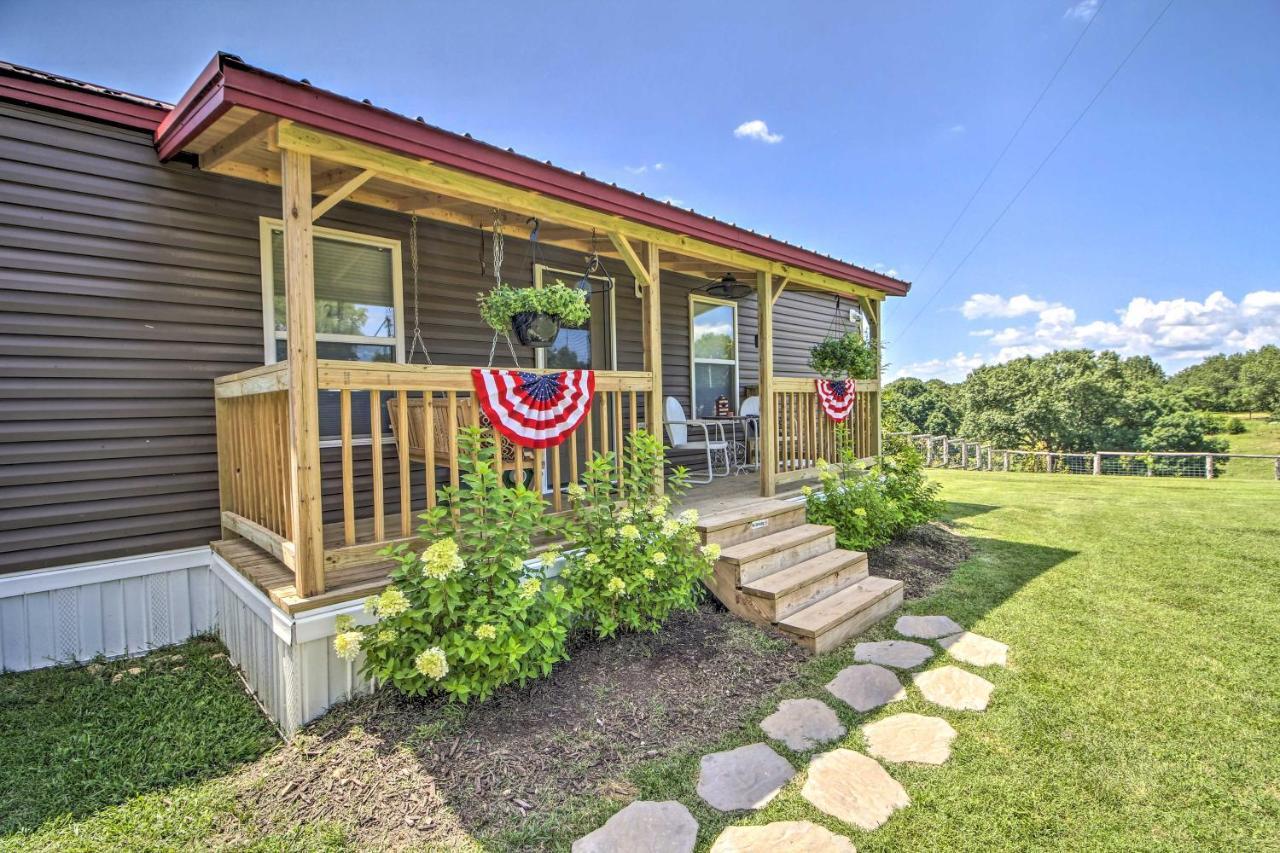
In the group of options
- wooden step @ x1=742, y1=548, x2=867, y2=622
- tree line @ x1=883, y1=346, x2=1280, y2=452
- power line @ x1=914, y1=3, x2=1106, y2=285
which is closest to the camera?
wooden step @ x1=742, y1=548, x2=867, y2=622

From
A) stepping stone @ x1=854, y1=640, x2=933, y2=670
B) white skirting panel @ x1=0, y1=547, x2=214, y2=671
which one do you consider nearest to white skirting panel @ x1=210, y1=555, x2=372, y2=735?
white skirting panel @ x1=0, y1=547, x2=214, y2=671

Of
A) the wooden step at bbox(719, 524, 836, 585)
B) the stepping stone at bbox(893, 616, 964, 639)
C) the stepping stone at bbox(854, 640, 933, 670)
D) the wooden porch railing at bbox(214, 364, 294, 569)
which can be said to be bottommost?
the stepping stone at bbox(854, 640, 933, 670)

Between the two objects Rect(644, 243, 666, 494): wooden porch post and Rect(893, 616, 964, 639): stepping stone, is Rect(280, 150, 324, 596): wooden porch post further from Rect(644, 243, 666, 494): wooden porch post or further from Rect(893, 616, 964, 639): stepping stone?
Rect(893, 616, 964, 639): stepping stone

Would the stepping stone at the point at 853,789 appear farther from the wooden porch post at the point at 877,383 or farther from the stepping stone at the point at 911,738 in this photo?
the wooden porch post at the point at 877,383

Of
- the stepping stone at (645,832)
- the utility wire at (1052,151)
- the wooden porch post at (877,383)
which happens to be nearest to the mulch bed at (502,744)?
the stepping stone at (645,832)

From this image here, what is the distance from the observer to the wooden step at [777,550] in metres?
3.62

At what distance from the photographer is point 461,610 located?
2.51 meters

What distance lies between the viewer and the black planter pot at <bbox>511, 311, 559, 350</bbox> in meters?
3.73

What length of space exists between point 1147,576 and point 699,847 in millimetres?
4721

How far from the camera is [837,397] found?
5.91 meters

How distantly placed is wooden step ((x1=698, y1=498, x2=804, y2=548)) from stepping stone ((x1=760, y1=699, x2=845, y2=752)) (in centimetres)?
122

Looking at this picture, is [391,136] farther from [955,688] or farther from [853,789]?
[955,688]

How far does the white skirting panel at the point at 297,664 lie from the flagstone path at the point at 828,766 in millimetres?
1422

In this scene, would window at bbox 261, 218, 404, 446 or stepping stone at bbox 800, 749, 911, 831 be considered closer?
stepping stone at bbox 800, 749, 911, 831
